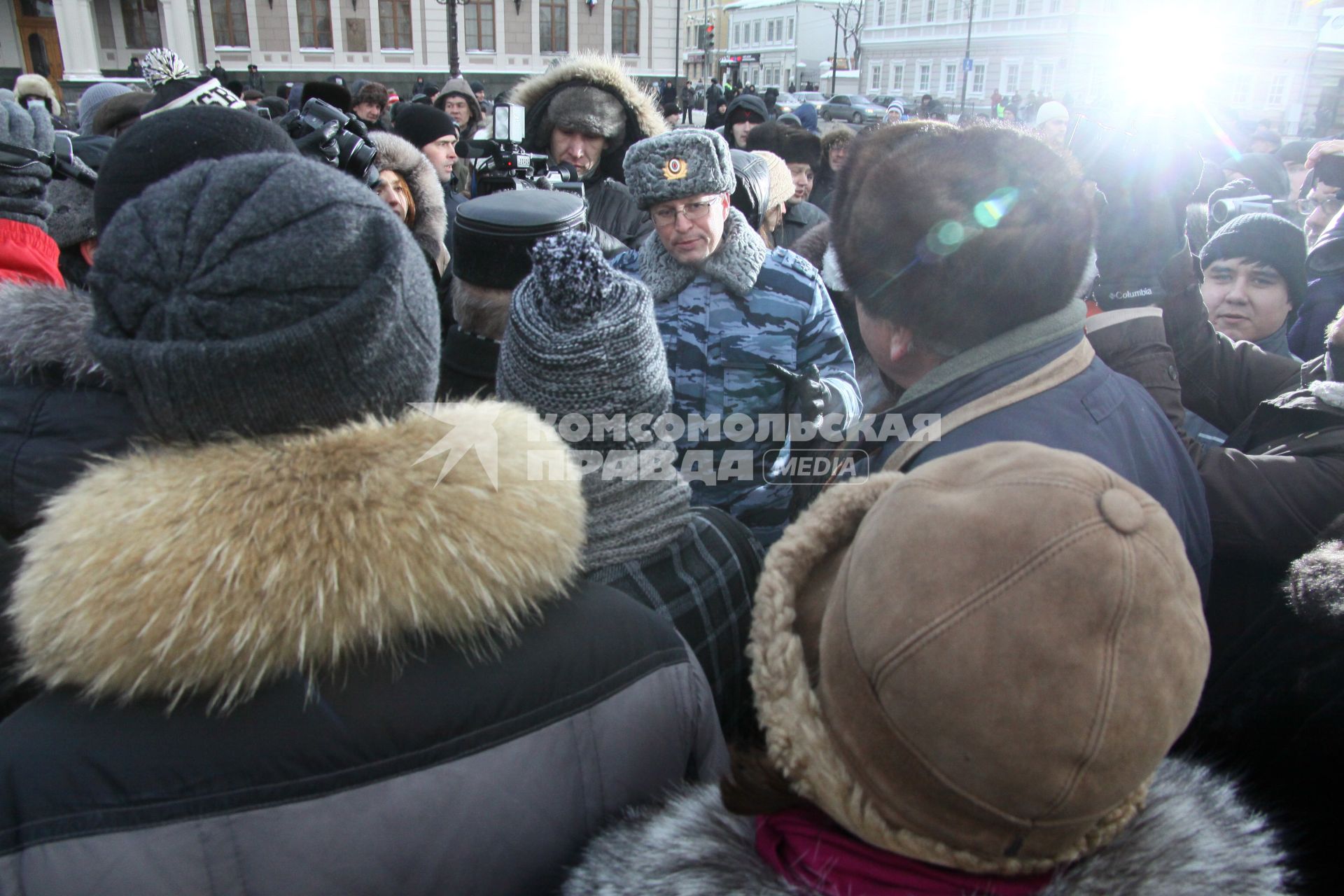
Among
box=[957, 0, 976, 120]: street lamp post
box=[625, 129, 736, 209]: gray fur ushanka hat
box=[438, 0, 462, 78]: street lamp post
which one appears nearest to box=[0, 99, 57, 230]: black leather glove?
box=[625, 129, 736, 209]: gray fur ushanka hat

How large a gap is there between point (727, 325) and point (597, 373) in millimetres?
1210

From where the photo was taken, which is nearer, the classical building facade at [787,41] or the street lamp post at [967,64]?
the street lamp post at [967,64]

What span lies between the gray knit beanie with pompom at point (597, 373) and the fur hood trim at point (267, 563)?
1.19 ft

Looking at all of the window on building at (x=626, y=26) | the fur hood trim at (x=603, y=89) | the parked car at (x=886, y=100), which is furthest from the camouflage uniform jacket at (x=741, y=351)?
the window on building at (x=626, y=26)

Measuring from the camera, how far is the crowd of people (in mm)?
730

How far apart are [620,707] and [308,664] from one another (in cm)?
37

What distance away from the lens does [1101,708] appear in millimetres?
683

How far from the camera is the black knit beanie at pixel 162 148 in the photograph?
1443mm

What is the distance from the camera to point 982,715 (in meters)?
0.69

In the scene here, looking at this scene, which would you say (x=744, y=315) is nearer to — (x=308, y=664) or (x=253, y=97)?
(x=308, y=664)

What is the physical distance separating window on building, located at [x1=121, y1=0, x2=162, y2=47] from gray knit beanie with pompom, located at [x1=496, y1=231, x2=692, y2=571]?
41.4 m

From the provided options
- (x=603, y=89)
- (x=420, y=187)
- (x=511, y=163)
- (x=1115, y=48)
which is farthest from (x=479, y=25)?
(x=420, y=187)

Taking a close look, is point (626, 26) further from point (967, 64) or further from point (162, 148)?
point (162, 148)

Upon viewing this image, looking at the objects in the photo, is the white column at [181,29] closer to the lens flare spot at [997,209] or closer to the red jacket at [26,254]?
the red jacket at [26,254]
